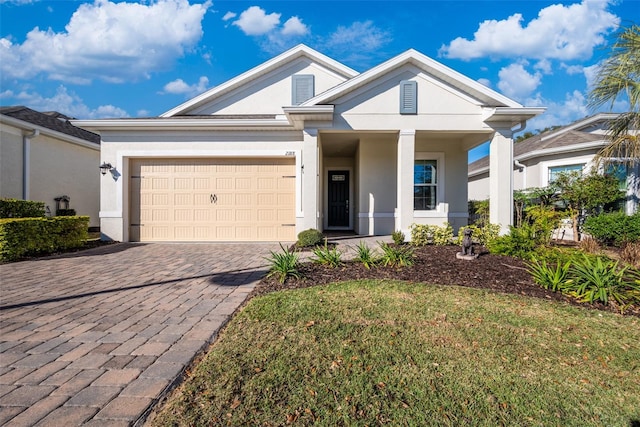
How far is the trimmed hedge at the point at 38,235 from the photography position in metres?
6.71

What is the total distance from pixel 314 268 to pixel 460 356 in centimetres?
310

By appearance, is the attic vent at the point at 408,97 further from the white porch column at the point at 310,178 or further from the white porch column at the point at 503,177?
the white porch column at the point at 310,178

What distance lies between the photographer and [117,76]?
14.0 m

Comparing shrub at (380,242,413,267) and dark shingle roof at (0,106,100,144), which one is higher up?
dark shingle roof at (0,106,100,144)

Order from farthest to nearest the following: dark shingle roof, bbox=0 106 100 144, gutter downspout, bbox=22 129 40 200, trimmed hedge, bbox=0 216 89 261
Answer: dark shingle roof, bbox=0 106 100 144 < gutter downspout, bbox=22 129 40 200 < trimmed hedge, bbox=0 216 89 261

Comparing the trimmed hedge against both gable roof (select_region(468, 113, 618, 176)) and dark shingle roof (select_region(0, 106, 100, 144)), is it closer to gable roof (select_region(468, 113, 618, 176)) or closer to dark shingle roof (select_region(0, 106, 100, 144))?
dark shingle roof (select_region(0, 106, 100, 144))

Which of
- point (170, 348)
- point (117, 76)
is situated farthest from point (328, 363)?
point (117, 76)

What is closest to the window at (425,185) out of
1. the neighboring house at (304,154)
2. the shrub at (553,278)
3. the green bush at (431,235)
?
the neighboring house at (304,154)

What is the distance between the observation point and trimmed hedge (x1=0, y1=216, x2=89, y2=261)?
6.71 metres

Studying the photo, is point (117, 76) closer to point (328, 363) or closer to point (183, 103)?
point (183, 103)

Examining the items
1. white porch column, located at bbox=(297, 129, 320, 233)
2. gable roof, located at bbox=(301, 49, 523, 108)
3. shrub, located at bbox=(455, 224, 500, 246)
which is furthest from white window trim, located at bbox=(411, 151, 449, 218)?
white porch column, located at bbox=(297, 129, 320, 233)

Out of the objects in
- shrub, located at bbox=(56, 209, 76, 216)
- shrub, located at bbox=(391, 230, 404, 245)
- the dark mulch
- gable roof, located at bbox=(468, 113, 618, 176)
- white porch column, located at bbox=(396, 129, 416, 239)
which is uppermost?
gable roof, located at bbox=(468, 113, 618, 176)

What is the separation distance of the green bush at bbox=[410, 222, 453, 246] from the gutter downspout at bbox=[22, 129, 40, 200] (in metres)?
13.0

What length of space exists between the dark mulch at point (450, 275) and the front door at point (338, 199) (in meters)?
7.83
